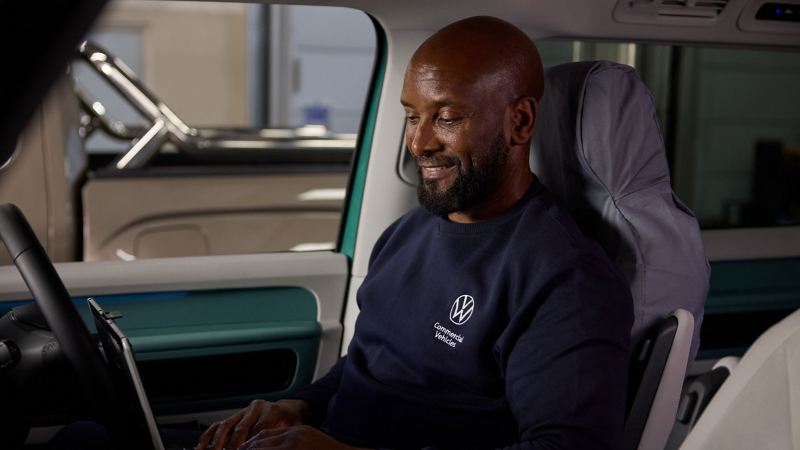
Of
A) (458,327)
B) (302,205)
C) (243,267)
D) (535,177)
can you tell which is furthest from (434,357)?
(302,205)

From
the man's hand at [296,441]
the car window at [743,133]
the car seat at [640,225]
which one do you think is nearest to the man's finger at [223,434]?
the man's hand at [296,441]

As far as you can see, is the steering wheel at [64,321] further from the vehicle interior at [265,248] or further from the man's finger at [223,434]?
the man's finger at [223,434]

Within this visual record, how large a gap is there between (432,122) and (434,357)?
378mm

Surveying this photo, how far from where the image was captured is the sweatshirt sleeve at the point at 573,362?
1317 millimetres

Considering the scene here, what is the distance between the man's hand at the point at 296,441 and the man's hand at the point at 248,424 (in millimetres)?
111

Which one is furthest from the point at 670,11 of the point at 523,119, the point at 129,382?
the point at 129,382

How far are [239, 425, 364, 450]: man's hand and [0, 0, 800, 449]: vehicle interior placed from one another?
276 millimetres

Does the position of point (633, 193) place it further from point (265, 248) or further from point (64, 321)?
point (265, 248)

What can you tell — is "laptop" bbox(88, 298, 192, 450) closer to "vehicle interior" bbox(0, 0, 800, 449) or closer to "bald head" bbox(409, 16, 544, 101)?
"vehicle interior" bbox(0, 0, 800, 449)

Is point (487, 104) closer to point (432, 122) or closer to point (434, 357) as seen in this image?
point (432, 122)

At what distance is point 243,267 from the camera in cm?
215

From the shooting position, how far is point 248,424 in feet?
Answer: 5.36

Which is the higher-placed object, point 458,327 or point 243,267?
point 458,327

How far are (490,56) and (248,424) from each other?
2.34 ft
